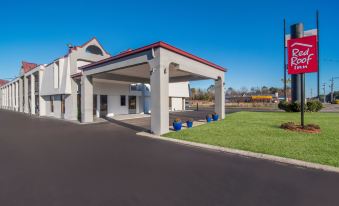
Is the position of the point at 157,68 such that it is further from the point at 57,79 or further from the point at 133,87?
the point at 57,79

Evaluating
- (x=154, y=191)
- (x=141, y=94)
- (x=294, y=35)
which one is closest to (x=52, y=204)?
(x=154, y=191)

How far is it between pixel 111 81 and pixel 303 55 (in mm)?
17145

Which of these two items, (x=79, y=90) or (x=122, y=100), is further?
(x=122, y=100)

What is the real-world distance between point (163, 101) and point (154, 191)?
20.3 ft

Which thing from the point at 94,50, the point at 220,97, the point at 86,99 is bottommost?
the point at 86,99

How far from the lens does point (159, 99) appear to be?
9.30m

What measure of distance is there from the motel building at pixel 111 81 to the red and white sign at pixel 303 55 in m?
5.72

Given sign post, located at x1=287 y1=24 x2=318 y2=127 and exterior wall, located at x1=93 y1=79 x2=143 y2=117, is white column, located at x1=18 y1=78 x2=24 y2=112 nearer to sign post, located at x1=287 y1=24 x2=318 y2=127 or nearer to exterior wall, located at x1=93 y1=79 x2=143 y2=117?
exterior wall, located at x1=93 y1=79 x2=143 y2=117

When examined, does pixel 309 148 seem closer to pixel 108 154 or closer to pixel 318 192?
pixel 318 192

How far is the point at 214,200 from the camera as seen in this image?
10.6 ft

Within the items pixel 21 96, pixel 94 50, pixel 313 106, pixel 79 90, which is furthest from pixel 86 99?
pixel 313 106

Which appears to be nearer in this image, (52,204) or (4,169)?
(52,204)

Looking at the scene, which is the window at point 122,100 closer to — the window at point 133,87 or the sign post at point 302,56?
the window at point 133,87

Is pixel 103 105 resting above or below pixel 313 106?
above
